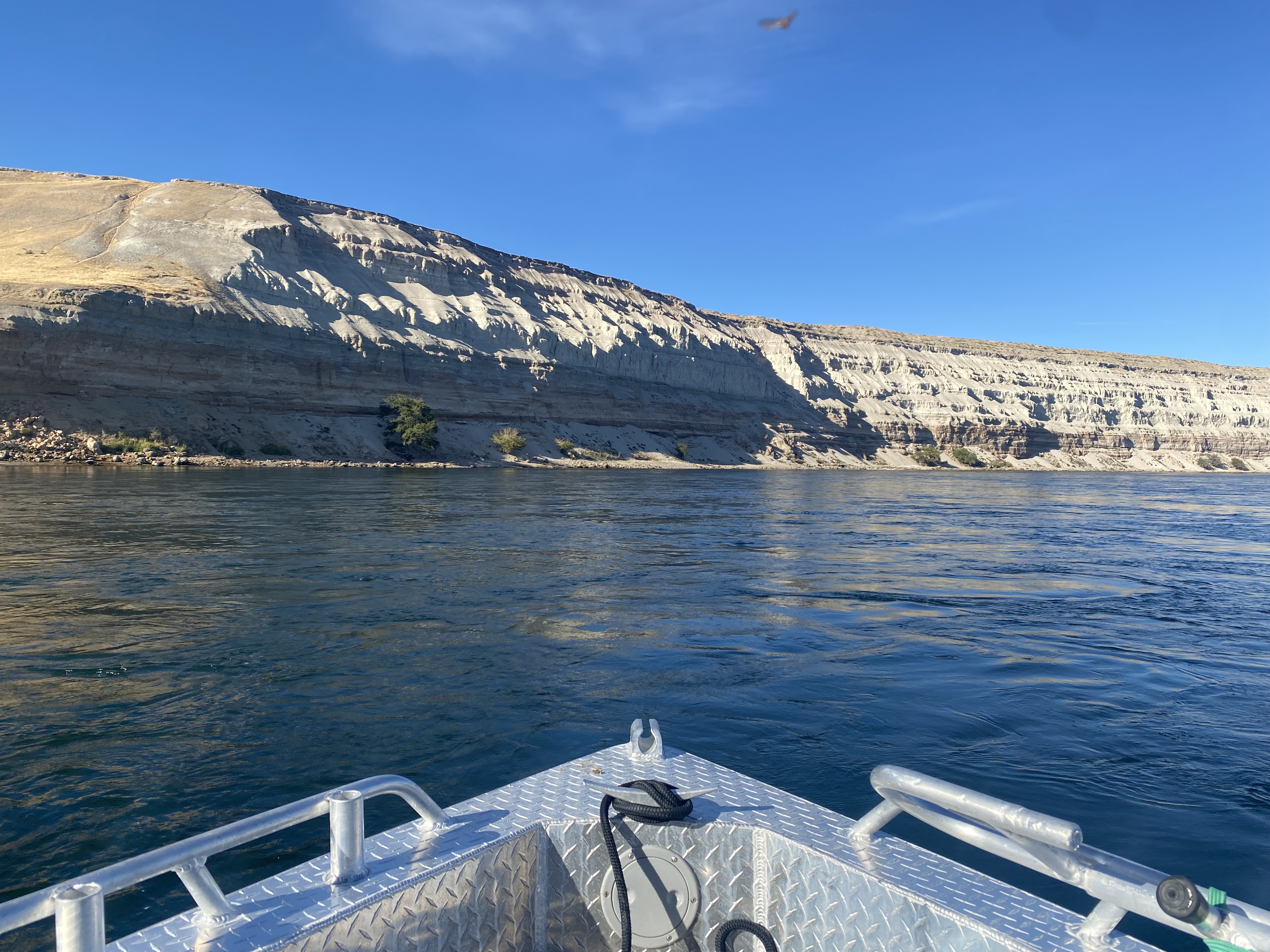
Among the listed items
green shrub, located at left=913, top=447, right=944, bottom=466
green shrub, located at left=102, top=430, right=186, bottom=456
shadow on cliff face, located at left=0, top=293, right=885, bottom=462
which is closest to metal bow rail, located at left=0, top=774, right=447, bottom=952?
green shrub, located at left=102, top=430, right=186, bottom=456

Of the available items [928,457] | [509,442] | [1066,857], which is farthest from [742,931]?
[928,457]

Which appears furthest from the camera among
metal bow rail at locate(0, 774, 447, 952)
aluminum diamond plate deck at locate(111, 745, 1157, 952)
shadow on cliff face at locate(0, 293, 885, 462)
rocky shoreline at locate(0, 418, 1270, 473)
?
shadow on cliff face at locate(0, 293, 885, 462)

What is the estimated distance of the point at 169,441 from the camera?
153 ft

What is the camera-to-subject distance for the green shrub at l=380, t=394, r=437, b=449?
58.1 metres

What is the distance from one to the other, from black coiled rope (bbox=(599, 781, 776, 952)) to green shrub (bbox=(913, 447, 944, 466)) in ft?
336

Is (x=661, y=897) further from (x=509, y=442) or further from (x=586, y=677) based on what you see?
(x=509, y=442)

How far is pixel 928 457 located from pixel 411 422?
65470 millimetres

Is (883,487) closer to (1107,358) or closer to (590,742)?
(590,742)

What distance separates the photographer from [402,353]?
212 feet

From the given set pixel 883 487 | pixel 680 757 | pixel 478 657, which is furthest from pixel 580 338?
pixel 680 757

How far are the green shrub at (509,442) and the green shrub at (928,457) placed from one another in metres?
54.3

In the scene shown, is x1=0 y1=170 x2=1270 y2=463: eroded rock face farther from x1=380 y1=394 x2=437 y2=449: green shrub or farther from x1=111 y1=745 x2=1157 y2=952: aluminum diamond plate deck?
x1=111 y1=745 x2=1157 y2=952: aluminum diamond plate deck

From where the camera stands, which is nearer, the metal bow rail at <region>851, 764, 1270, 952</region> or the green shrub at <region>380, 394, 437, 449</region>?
the metal bow rail at <region>851, 764, 1270, 952</region>

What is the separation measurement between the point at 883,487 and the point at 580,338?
3848 centimetres
